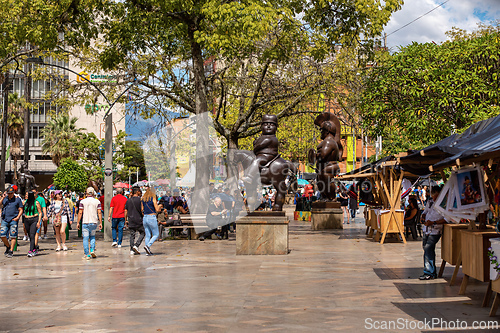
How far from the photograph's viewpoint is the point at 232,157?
19484 millimetres

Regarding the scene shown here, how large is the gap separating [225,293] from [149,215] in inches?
283

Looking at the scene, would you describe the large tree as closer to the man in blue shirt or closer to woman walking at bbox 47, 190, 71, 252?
woman walking at bbox 47, 190, 71, 252

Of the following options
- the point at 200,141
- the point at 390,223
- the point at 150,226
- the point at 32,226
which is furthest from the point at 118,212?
the point at 390,223

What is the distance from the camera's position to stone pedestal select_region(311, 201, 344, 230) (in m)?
26.7

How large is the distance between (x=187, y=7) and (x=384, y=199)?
30.0 feet

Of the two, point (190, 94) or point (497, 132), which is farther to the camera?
point (190, 94)

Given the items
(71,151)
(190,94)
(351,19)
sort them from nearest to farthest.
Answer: (351,19) → (190,94) → (71,151)

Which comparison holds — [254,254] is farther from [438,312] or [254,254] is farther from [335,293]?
[438,312]

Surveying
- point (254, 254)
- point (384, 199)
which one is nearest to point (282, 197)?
point (254, 254)

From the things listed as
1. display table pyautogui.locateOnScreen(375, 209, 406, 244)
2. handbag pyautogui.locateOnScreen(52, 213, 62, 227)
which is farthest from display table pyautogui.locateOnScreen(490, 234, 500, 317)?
handbag pyautogui.locateOnScreen(52, 213, 62, 227)

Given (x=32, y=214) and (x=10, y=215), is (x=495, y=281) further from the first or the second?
(x=32, y=214)

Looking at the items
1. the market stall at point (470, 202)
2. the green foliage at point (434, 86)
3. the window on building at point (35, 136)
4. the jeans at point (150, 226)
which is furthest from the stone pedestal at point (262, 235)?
the window on building at point (35, 136)

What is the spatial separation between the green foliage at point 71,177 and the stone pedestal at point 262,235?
1710 inches

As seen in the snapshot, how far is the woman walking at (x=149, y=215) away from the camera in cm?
1666
